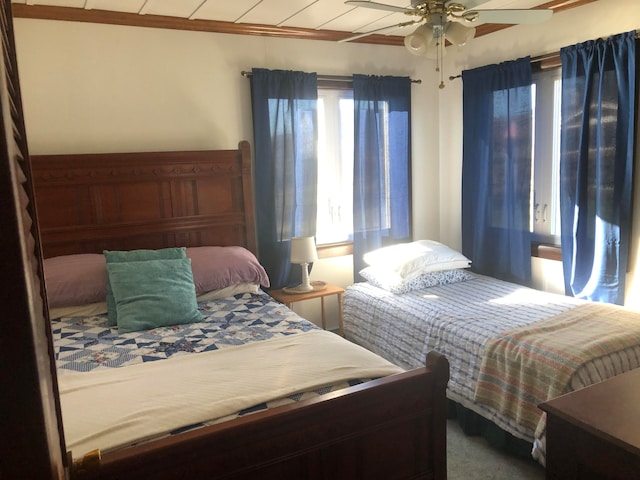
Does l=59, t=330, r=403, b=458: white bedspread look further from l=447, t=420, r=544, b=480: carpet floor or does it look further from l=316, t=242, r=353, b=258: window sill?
l=316, t=242, r=353, b=258: window sill

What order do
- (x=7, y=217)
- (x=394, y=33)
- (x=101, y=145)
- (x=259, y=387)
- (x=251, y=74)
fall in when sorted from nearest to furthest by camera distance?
(x=7, y=217), (x=259, y=387), (x=101, y=145), (x=251, y=74), (x=394, y=33)

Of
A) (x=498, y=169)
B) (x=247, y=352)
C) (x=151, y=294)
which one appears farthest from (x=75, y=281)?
(x=498, y=169)

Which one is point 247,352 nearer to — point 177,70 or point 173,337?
point 173,337

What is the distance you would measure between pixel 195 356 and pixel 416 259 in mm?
1975

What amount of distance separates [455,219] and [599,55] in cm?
175

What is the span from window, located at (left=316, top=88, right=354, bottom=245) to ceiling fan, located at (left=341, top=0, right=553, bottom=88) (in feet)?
5.41

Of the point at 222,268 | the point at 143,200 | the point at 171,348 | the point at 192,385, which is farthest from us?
the point at 143,200

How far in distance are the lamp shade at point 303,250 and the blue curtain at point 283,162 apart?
0.15 meters

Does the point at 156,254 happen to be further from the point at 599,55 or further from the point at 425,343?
the point at 599,55

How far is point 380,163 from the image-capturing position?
4055 millimetres

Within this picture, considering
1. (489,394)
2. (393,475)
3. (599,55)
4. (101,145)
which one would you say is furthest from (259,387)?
(599,55)

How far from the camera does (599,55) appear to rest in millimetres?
3045

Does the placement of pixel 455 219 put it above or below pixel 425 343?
above

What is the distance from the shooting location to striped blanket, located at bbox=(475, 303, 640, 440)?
226 cm
